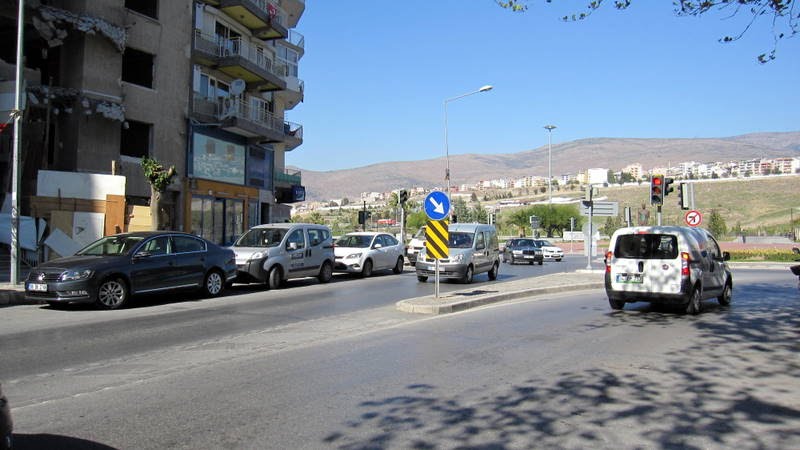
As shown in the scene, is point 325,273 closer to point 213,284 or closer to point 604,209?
point 213,284

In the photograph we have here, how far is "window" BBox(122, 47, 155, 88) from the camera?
2666cm

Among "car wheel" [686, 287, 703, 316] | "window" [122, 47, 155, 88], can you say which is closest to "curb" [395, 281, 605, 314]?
"car wheel" [686, 287, 703, 316]

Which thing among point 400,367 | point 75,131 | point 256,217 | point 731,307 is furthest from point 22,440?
point 256,217

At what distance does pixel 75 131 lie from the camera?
2373 centimetres

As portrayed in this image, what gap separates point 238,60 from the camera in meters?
30.2

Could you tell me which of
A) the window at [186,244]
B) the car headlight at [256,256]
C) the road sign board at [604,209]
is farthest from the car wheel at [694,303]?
the road sign board at [604,209]

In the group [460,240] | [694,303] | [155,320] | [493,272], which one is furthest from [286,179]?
[694,303]

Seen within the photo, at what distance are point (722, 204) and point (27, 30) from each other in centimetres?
10052

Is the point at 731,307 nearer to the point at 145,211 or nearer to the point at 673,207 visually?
the point at 145,211

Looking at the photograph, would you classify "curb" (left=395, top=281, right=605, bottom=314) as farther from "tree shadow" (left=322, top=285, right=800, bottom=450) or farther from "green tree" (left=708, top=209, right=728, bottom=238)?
"green tree" (left=708, top=209, right=728, bottom=238)

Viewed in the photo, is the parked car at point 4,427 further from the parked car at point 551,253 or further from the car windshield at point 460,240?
the parked car at point 551,253

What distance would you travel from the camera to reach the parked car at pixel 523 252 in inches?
1341

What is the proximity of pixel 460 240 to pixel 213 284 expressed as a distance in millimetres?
8556

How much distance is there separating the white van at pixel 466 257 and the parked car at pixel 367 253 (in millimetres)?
2281
